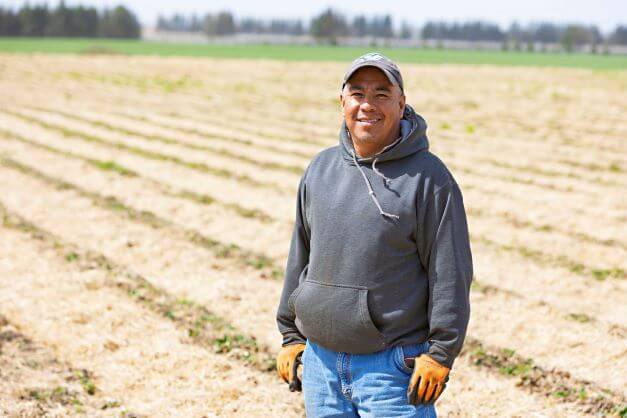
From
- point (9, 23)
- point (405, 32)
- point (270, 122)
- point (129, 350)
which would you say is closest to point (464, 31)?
point (405, 32)

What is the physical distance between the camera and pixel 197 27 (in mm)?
170875

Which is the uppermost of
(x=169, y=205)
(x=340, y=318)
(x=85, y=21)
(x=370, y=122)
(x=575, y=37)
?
(x=85, y=21)

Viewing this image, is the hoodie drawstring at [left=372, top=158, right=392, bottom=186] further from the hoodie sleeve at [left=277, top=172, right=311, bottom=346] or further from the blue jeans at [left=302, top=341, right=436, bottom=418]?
the blue jeans at [left=302, top=341, right=436, bottom=418]

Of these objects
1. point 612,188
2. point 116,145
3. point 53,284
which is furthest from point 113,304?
point 116,145

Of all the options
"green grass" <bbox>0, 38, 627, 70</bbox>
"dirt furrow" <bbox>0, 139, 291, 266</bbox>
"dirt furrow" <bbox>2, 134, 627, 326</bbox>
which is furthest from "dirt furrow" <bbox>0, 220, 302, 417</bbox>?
"green grass" <bbox>0, 38, 627, 70</bbox>

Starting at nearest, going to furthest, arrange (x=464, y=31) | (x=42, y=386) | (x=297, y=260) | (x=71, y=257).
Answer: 1. (x=297, y=260)
2. (x=42, y=386)
3. (x=71, y=257)
4. (x=464, y=31)

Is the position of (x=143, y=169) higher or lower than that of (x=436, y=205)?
lower

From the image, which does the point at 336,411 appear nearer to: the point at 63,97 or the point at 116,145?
the point at 116,145

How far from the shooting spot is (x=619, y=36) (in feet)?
410

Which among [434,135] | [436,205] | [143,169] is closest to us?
[436,205]

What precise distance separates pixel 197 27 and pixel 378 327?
174382mm

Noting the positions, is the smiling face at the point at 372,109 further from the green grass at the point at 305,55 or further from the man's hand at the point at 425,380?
the green grass at the point at 305,55

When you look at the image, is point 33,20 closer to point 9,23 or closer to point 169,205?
point 9,23

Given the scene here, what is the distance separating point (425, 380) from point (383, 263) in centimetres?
41
